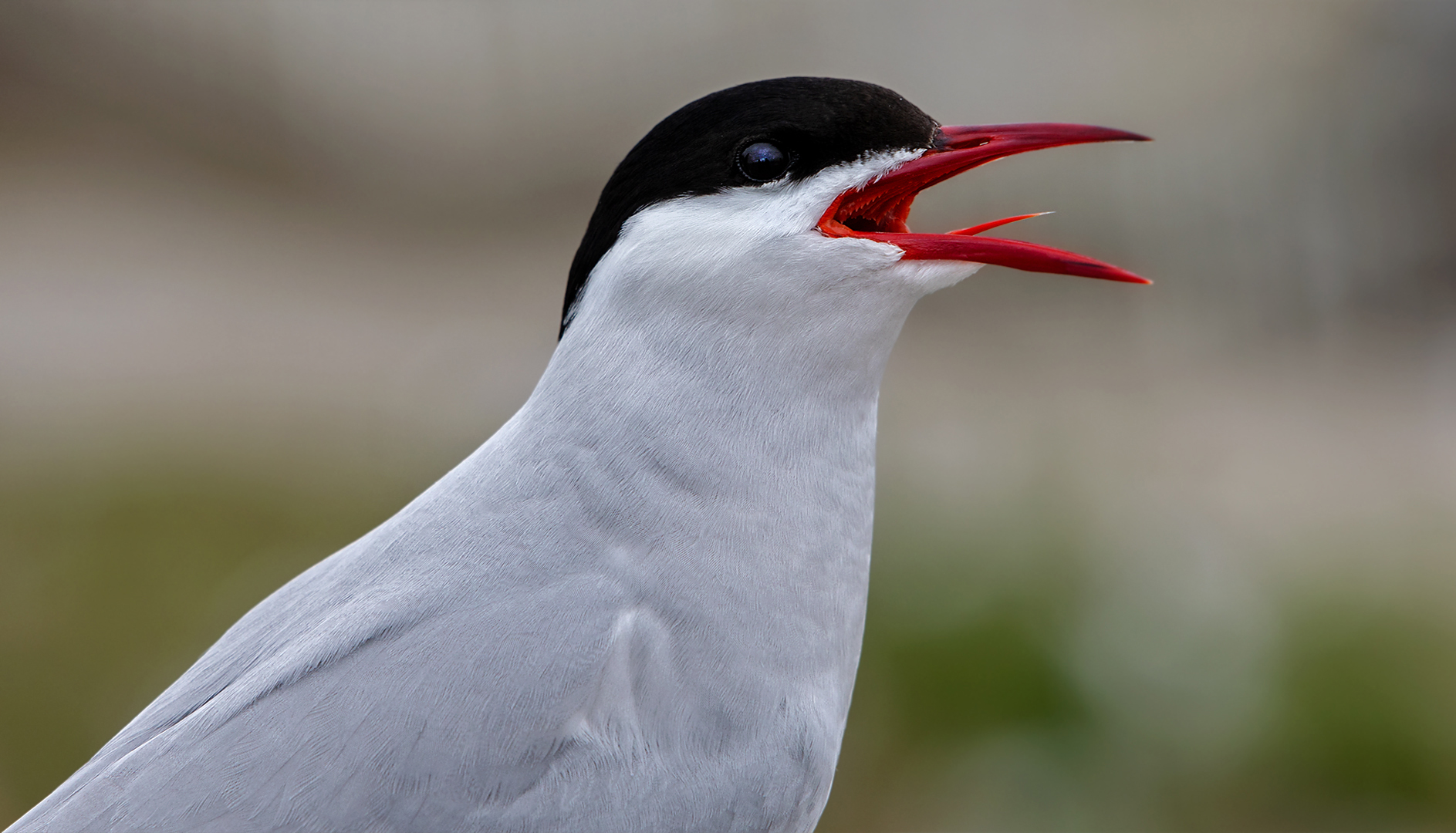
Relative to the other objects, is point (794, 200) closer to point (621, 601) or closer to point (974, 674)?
point (621, 601)

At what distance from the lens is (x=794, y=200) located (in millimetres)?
1373

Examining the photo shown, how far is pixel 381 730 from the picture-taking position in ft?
4.03

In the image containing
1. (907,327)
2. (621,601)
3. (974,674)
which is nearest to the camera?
(621,601)

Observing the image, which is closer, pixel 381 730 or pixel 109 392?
pixel 381 730

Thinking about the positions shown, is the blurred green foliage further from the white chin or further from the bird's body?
the white chin

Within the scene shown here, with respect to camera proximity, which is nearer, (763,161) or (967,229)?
(763,161)

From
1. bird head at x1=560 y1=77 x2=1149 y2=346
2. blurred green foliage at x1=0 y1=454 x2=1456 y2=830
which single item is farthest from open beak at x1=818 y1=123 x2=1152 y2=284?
blurred green foliage at x1=0 y1=454 x2=1456 y2=830

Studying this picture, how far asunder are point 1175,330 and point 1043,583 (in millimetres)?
2447

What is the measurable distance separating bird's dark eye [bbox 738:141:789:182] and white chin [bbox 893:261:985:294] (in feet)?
0.59

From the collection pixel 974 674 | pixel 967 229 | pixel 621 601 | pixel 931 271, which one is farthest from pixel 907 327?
pixel 621 601

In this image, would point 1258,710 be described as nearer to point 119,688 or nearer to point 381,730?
point 381,730

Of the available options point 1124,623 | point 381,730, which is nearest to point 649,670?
point 381,730

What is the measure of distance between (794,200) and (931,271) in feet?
0.59

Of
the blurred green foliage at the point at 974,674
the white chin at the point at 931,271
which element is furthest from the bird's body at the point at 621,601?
the blurred green foliage at the point at 974,674
